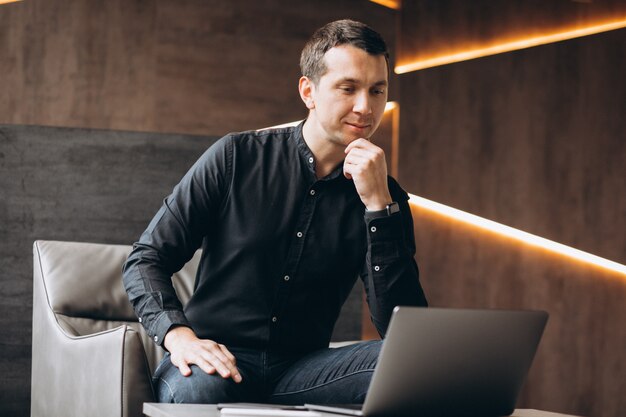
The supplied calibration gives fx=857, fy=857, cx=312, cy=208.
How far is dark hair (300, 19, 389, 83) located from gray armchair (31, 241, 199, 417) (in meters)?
0.76

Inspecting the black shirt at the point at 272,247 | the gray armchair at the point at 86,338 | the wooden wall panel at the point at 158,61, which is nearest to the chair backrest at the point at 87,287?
the gray armchair at the point at 86,338

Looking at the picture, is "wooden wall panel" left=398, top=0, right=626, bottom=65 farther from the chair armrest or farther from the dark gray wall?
the chair armrest

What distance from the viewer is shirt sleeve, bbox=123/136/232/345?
1.82m

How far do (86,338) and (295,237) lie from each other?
1.84 ft

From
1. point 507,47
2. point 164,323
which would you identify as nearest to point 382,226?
point 164,323

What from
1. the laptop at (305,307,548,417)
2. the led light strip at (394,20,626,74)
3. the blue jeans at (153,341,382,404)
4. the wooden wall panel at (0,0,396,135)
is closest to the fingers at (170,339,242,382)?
the blue jeans at (153,341,382,404)

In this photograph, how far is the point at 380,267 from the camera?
193cm

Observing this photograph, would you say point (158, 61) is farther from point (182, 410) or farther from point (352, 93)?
point (182, 410)

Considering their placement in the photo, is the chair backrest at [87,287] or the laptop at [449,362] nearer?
the laptop at [449,362]

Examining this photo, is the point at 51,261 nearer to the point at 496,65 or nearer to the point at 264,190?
the point at 264,190

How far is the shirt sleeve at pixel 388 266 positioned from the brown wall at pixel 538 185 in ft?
6.45

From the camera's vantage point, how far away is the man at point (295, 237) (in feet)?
6.22

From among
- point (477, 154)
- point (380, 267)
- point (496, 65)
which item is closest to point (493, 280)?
point (477, 154)

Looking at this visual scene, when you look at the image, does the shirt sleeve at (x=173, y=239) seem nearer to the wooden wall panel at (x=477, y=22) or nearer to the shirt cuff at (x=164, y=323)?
the shirt cuff at (x=164, y=323)
